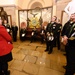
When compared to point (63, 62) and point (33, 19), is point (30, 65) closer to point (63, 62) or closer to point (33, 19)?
point (63, 62)

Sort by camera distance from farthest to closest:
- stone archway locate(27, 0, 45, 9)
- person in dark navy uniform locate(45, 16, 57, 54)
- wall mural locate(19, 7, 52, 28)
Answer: stone archway locate(27, 0, 45, 9) → wall mural locate(19, 7, 52, 28) → person in dark navy uniform locate(45, 16, 57, 54)

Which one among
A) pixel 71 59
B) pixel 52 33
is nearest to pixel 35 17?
pixel 52 33

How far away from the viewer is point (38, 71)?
2480 mm

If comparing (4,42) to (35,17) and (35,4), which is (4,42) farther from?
(35,4)

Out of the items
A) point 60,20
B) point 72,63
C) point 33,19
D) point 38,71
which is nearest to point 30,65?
point 38,71

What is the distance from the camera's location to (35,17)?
6.11m

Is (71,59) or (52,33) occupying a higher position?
(52,33)

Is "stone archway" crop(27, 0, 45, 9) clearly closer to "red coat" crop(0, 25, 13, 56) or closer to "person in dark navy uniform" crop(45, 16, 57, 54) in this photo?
"person in dark navy uniform" crop(45, 16, 57, 54)

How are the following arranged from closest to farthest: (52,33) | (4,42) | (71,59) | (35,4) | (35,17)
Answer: (71,59) → (4,42) → (52,33) → (35,17) → (35,4)

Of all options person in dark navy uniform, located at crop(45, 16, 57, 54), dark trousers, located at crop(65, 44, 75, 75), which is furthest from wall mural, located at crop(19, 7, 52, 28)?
dark trousers, located at crop(65, 44, 75, 75)

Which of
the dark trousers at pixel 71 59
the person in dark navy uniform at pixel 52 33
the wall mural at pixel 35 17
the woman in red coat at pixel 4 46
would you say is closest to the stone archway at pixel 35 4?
the wall mural at pixel 35 17

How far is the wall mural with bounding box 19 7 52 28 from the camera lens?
19.1 feet

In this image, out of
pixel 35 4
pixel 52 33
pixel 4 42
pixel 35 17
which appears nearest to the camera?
pixel 4 42

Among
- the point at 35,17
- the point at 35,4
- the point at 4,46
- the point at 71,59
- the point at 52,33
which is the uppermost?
the point at 35,4
